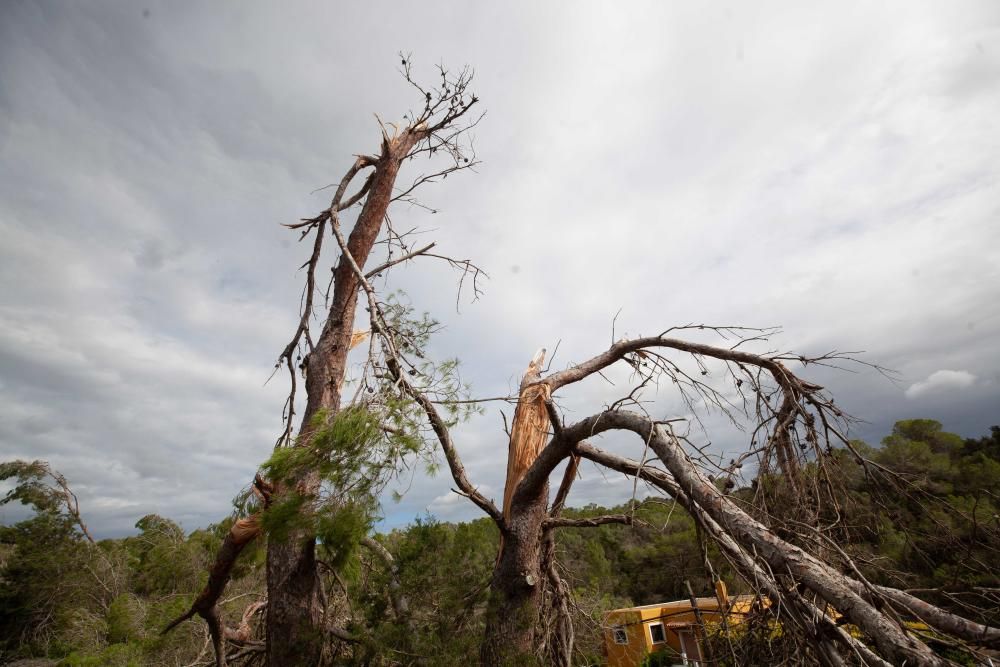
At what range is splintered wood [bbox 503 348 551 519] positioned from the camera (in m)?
4.50

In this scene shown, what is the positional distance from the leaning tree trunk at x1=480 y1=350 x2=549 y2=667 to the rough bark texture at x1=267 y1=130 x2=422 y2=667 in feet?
4.41

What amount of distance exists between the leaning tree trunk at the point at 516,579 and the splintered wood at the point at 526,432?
10 mm

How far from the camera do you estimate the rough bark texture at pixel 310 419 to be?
3.56 metres

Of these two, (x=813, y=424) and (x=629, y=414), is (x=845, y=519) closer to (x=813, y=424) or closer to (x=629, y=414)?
(x=813, y=424)

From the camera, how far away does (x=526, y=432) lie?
4641 millimetres

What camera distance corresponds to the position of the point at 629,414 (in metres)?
3.15

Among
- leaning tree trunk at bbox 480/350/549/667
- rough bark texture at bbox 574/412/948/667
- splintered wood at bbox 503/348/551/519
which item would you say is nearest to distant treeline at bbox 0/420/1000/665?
rough bark texture at bbox 574/412/948/667

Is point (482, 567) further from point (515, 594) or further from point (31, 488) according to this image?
point (31, 488)

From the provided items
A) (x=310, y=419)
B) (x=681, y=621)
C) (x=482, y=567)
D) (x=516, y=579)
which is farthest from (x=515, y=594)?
(x=681, y=621)

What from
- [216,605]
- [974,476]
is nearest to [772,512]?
[216,605]

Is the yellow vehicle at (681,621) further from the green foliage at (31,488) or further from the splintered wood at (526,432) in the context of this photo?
the green foliage at (31,488)

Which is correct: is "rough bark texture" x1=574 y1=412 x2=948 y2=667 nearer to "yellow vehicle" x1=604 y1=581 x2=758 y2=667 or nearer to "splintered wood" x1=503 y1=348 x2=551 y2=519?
"yellow vehicle" x1=604 y1=581 x2=758 y2=667

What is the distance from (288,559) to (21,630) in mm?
20835

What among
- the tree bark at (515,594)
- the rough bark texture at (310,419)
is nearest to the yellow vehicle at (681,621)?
the tree bark at (515,594)
